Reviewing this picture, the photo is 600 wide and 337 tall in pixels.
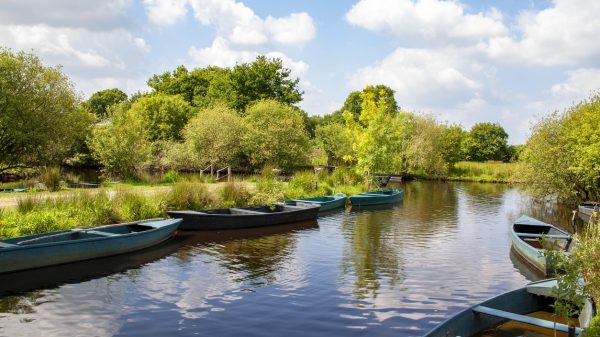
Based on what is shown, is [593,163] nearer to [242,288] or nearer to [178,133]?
[242,288]

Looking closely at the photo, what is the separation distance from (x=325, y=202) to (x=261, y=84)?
3525 cm

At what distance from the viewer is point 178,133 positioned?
54156 mm

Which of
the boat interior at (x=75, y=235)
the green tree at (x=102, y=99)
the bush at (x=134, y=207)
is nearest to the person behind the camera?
the boat interior at (x=75, y=235)

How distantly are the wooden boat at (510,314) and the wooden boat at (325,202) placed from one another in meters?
14.8

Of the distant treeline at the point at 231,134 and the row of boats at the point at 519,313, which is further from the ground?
the distant treeline at the point at 231,134

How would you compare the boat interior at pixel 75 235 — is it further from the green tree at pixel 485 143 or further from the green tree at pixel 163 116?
the green tree at pixel 485 143

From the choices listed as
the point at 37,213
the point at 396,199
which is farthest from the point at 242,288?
the point at 396,199

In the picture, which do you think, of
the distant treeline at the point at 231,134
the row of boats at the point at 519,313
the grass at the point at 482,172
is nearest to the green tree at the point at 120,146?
the distant treeline at the point at 231,134

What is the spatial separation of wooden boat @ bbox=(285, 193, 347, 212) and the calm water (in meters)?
4.04

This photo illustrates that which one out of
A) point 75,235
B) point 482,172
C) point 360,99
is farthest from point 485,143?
point 75,235

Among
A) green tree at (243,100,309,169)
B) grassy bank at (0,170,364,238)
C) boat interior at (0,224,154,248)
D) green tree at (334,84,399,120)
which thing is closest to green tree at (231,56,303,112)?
green tree at (243,100,309,169)

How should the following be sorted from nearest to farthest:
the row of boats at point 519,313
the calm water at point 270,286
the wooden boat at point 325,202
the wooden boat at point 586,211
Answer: the row of boats at point 519,313
the calm water at point 270,286
the wooden boat at point 325,202
the wooden boat at point 586,211

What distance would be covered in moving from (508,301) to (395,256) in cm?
675

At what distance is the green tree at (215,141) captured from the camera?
41312 millimetres
